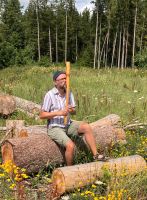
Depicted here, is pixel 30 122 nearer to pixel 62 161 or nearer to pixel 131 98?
pixel 62 161

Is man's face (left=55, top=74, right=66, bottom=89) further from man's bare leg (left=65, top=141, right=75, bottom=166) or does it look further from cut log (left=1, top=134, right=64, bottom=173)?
man's bare leg (left=65, top=141, right=75, bottom=166)

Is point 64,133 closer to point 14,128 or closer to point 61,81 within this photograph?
point 61,81

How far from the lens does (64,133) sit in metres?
7.00

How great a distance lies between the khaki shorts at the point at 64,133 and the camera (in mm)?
6860

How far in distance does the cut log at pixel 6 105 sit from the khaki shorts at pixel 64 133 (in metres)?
4.61

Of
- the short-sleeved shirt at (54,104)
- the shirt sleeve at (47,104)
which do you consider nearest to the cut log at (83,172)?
the short-sleeved shirt at (54,104)

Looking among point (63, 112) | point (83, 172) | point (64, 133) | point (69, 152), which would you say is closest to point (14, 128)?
point (64, 133)

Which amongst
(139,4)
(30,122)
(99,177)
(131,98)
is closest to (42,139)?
(99,177)

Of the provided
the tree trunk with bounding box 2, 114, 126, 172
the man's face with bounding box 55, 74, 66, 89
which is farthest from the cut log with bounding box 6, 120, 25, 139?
the man's face with bounding box 55, 74, 66, 89

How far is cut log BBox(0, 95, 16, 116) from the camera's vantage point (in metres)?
11.5

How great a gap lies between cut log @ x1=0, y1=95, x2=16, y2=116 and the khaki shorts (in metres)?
4.61

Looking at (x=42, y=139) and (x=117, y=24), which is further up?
(x=117, y=24)

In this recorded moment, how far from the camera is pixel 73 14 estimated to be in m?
69.6

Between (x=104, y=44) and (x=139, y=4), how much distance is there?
28.3 feet
